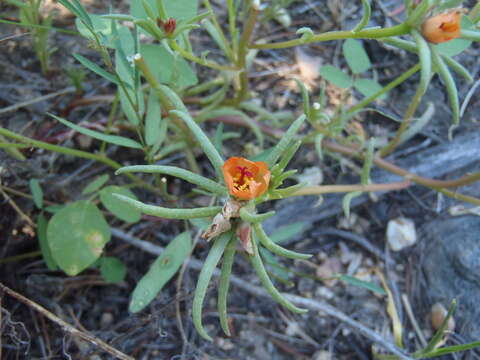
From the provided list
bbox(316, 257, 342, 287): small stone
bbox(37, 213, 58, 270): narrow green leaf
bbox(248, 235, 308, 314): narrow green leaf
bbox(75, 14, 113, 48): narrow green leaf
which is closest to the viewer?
bbox(248, 235, 308, 314): narrow green leaf

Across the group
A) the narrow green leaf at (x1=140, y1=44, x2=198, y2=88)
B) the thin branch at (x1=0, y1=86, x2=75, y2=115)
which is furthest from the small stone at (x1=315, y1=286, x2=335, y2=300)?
the thin branch at (x1=0, y1=86, x2=75, y2=115)

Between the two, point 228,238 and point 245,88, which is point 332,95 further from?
point 228,238

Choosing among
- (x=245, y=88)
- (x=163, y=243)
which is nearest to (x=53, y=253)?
(x=163, y=243)

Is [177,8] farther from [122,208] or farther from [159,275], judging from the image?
[159,275]

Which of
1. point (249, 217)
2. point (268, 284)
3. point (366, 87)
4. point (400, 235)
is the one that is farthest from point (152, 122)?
Result: point (400, 235)

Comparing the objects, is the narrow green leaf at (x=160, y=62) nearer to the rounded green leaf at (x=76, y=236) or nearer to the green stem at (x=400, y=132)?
the rounded green leaf at (x=76, y=236)

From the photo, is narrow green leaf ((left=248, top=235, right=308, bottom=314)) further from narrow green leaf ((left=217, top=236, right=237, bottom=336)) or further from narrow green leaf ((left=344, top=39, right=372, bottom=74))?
narrow green leaf ((left=344, top=39, right=372, bottom=74))
